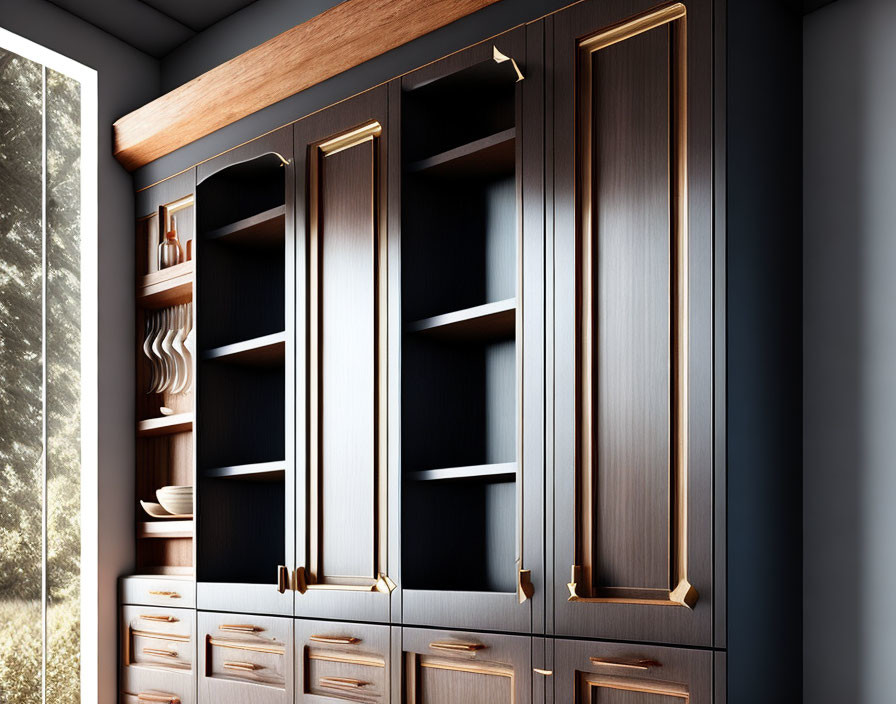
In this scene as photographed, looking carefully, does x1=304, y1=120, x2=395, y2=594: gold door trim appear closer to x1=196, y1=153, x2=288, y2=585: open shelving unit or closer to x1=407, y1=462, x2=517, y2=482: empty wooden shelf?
x1=407, y1=462, x2=517, y2=482: empty wooden shelf

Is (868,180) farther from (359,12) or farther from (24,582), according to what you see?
(24,582)

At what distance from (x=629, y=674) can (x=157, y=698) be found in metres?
1.86

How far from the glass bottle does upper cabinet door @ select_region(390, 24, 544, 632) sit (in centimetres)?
115

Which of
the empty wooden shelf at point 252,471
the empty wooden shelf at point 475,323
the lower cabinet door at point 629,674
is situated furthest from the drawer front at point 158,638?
the lower cabinet door at point 629,674

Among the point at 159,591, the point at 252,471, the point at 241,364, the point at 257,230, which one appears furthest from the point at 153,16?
the point at 159,591

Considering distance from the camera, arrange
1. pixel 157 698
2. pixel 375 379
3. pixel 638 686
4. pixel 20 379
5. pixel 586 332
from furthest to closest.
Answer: pixel 20 379, pixel 157 698, pixel 375 379, pixel 586 332, pixel 638 686

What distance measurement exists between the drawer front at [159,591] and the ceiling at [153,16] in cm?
197

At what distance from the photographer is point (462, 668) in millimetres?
2297

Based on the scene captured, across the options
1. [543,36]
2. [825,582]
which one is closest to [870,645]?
[825,582]

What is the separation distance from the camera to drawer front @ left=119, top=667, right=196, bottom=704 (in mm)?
3078

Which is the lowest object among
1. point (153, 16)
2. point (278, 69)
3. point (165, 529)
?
point (165, 529)

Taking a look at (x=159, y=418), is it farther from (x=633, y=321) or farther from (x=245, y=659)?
(x=633, y=321)

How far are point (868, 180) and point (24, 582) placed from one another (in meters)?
2.85

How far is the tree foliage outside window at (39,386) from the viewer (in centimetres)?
322
